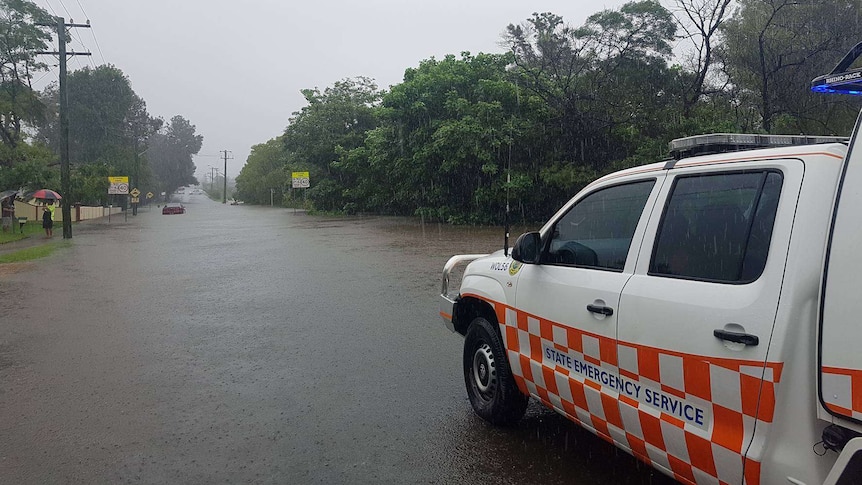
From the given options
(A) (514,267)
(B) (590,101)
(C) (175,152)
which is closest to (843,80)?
(A) (514,267)

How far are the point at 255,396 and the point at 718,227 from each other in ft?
13.8

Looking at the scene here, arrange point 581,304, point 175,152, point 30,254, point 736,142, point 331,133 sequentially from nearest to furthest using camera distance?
1. point 736,142
2. point 581,304
3. point 30,254
4. point 331,133
5. point 175,152

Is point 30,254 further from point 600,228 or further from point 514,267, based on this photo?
point 600,228

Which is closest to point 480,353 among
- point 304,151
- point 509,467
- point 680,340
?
point 509,467

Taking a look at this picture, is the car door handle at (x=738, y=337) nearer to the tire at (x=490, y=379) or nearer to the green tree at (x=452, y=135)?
the tire at (x=490, y=379)

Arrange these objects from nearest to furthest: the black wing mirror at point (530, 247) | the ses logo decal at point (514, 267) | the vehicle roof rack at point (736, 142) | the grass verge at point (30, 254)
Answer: the vehicle roof rack at point (736, 142), the black wing mirror at point (530, 247), the ses logo decal at point (514, 267), the grass verge at point (30, 254)

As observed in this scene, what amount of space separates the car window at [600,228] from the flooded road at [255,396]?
1.38 meters

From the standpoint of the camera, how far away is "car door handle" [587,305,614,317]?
3.31m

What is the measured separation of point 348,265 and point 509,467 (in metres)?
11.6

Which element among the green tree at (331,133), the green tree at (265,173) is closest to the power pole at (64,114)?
the green tree at (331,133)

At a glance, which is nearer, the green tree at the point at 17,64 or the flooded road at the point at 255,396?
the flooded road at the point at 255,396

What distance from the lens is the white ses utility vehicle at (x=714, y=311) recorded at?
2293 mm

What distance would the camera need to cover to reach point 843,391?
2.20m

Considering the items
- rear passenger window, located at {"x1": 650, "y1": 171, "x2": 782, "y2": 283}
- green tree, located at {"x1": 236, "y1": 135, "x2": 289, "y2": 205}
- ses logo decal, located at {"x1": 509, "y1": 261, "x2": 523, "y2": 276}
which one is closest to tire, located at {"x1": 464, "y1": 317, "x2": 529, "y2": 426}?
ses logo decal, located at {"x1": 509, "y1": 261, "x2": 523, "y2": 276}
